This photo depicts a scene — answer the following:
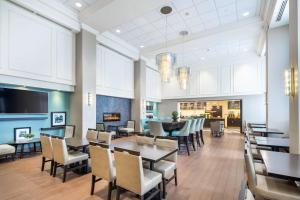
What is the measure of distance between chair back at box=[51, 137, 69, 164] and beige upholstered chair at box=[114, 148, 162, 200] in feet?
4.64

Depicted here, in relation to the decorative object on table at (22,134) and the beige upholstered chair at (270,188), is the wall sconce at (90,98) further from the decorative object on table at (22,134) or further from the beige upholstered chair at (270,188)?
the beige upholstered chair at (270,188)

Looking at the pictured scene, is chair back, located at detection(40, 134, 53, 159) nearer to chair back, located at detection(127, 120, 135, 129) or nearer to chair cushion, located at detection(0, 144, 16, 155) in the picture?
chair cushion, located at detection(0, 144, 16, 155)

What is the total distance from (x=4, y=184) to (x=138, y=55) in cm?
736

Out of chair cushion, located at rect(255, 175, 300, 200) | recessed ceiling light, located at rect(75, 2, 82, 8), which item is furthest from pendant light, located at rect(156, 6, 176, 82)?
chair cushion, located at rect(255, 175, 300, 200)

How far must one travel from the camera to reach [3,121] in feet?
14.3

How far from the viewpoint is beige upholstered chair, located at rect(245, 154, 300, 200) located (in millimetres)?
1676

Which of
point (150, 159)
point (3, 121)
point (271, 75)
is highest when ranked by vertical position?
point (271, 75)

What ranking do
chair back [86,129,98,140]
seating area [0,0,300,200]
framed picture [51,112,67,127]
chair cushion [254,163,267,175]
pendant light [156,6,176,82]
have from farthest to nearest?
framed picture [51,112,67,127], pendant light [156,6,176,82], chair back [86,129,98,140], seating area [0,0,300,200], chair cushion [254,163,267,175]

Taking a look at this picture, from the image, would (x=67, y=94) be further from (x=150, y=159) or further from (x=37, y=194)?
(x=150, y=159)

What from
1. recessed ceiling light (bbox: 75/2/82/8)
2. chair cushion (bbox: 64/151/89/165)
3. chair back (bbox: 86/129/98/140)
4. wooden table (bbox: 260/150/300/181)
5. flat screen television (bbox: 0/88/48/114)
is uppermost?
recessed ceiling light (bbox: 75/2/82/8)

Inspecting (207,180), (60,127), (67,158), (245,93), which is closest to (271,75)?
(207,180)

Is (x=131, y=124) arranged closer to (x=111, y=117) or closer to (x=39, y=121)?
(x=111, y=117)

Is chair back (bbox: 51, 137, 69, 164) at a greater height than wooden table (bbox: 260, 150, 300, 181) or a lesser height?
lesser

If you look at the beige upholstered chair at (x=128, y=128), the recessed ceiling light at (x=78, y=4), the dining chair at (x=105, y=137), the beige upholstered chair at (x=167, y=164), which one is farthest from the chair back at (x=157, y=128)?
the recessed ceiling light at (x=78, y=4)
